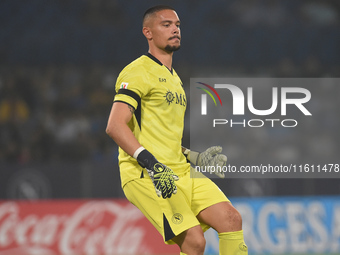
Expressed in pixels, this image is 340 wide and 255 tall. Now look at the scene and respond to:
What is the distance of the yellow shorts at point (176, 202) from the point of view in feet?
12.8

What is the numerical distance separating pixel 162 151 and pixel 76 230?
563 cm

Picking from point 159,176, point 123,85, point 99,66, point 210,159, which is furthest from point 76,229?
point 159,176

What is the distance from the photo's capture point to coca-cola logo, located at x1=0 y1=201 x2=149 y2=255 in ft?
30.1

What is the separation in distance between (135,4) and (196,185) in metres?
10.1

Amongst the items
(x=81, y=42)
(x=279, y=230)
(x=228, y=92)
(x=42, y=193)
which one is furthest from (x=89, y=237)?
(x=81, y=42)

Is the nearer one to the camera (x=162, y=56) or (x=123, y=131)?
(x=123, y=131)

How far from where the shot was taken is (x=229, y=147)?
10312 mm

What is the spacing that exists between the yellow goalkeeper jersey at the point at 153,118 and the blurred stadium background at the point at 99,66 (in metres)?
5.21

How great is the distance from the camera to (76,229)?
30.5 ft

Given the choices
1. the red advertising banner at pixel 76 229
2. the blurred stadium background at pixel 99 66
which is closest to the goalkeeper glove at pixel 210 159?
the blurred stadium background at pixel 99 66

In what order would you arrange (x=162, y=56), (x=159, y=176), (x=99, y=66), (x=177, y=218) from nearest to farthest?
(x=159, y=176), (x=177, y=218), (x=162, y=56), (x=99, y=66)

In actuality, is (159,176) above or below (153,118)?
below

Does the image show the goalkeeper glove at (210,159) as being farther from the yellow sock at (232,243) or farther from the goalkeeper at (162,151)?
the yellow sock at (232,243)

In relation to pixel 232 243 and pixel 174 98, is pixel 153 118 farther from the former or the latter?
pixel 232 243
